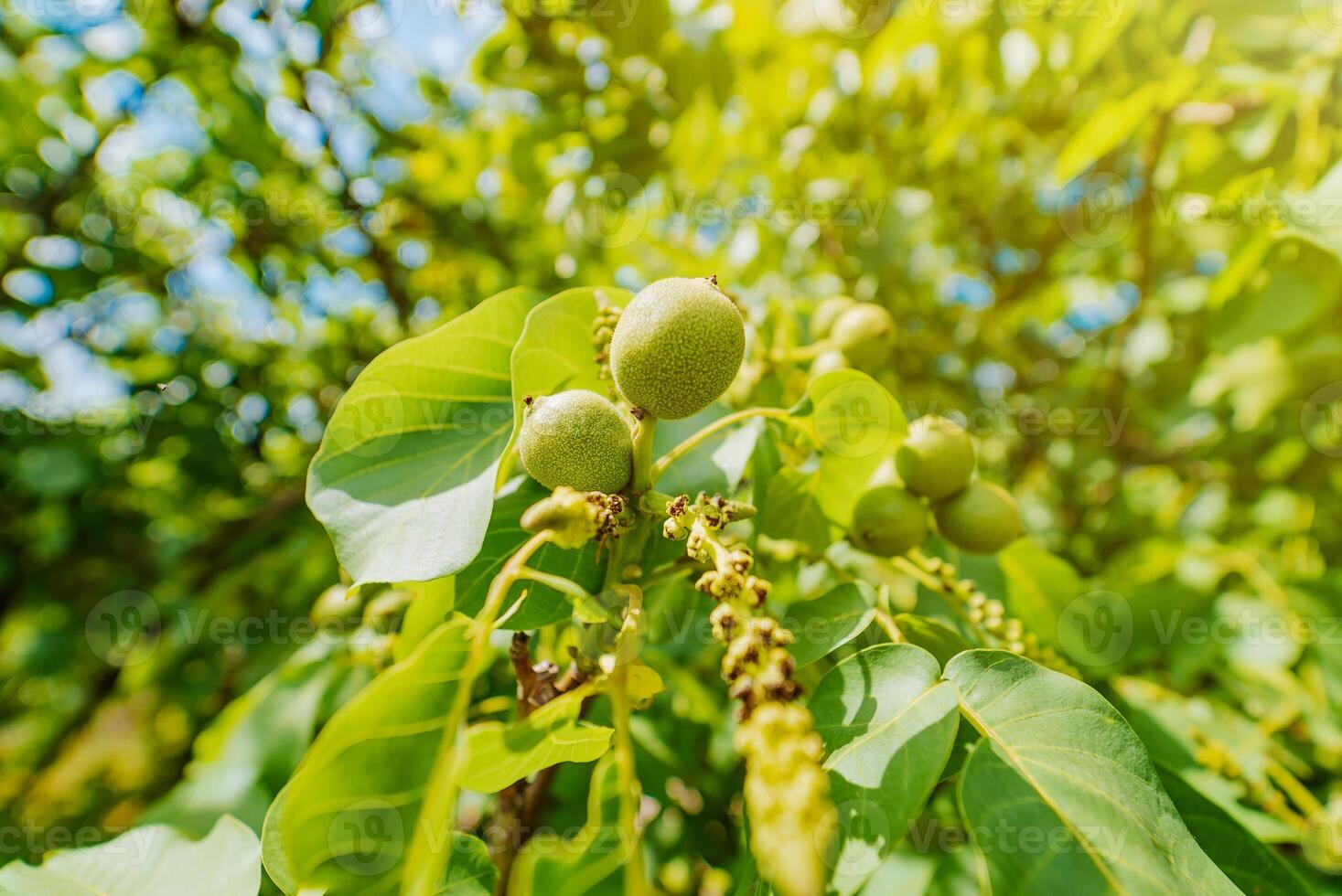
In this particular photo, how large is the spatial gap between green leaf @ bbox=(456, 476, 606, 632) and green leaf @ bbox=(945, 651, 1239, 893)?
1.64 feet

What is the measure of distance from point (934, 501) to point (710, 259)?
1585 millimetres

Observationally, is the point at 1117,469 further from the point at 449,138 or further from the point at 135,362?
the point at 135,362

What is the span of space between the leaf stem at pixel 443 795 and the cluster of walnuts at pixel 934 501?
715mm

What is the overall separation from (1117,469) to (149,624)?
15.3 feet

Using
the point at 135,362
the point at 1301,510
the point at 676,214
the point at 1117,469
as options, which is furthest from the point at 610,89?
the point at 1301,510

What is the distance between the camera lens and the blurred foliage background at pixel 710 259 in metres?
2.26

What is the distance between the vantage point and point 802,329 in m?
1.82

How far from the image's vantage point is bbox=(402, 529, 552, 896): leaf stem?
2.14 feet
